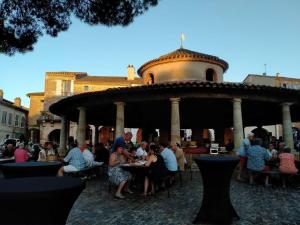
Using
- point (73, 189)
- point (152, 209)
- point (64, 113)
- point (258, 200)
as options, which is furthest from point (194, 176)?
point (64, 113)

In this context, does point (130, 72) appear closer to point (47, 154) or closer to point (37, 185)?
point (47, 154)

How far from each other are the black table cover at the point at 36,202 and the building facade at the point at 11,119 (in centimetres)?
3703

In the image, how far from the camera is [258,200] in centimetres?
717

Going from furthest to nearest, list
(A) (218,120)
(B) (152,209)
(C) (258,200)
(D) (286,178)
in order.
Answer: (A) (218,120) → (D) (286,178) → (C) (258,200) → (B) (152,209)

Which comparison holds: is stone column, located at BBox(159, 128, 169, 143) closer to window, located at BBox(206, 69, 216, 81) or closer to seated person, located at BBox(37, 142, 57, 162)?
window, located at BBox(206, 69, 216, 81)

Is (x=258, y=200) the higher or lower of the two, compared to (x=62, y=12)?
lower

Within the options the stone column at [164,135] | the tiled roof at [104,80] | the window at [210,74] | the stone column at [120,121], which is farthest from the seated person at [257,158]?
the tiled roof at [104,80]

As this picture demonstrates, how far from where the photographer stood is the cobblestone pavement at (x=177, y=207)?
218 inches

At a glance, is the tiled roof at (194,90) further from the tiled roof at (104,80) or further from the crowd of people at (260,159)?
the tiled roof at (104,80)

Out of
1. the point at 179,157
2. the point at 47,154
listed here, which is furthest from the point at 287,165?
the point at 47,154

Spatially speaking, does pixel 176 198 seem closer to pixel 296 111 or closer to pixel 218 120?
pixel 296 111

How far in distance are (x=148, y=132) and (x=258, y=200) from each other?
17090mm

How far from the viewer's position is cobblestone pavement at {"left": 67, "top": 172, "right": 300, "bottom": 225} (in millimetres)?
5534

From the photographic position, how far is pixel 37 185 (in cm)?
277
